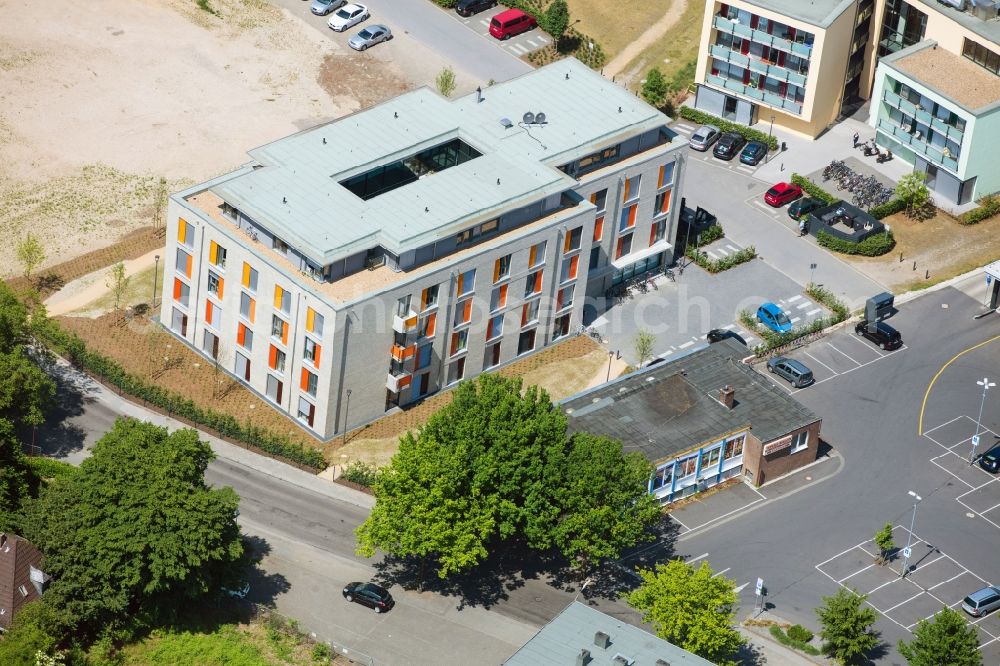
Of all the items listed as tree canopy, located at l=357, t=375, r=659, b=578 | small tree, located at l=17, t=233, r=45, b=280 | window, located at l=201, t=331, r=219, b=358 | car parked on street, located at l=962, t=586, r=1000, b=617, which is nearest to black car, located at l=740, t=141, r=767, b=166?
tree canopy, located at l=357, t=375, r=659, b=578

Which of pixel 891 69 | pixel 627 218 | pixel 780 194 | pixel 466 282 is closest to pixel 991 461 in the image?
pixel 627 218

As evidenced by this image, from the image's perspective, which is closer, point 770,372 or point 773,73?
point 770,372

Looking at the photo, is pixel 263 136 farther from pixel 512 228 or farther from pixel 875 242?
pixel 875 242

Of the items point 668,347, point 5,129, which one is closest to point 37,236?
point 5,129

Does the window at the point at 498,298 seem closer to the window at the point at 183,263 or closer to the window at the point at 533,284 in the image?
the window at the point at 533,284

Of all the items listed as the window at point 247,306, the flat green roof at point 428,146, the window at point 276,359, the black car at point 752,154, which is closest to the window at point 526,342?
the flat green roof at point 428,146

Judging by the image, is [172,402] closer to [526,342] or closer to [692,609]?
[526,342]
